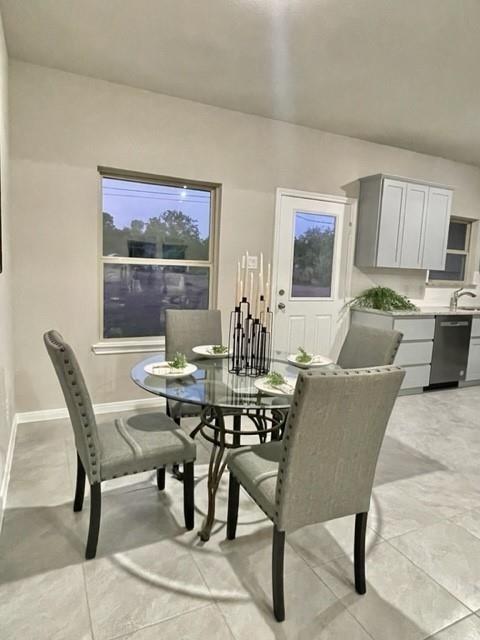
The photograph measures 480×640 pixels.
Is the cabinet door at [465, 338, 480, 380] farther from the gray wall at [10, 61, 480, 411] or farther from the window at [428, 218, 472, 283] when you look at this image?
the gray wall at [10, 61, 480, 411]

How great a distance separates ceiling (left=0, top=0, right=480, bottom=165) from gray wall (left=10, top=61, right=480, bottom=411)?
0.17m

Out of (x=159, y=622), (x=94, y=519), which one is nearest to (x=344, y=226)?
(x=94, y=519)

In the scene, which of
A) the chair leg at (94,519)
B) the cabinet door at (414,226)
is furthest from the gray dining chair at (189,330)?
the cabinet door at (414,226)

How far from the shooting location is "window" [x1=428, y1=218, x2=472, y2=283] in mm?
5305

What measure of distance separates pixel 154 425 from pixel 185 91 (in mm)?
2731

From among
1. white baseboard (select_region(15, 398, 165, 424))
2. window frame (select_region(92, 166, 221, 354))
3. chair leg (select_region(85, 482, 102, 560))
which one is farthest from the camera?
window frame (select_region(92, 166, 221, 354))

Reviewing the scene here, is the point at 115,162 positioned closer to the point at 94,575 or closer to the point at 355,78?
the point at 355,78

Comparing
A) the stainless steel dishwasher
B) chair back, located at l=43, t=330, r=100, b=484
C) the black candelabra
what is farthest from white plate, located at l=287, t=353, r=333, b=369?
the stainless steel dishwasher

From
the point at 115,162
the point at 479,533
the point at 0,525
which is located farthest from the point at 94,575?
the point at 115,162

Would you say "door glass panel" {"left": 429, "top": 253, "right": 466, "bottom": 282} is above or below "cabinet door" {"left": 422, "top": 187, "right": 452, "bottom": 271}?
below

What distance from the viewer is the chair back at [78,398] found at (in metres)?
1.57

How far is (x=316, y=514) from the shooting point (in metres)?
1.52

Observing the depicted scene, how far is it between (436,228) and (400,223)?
564 mm

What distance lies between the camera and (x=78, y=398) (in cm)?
162
